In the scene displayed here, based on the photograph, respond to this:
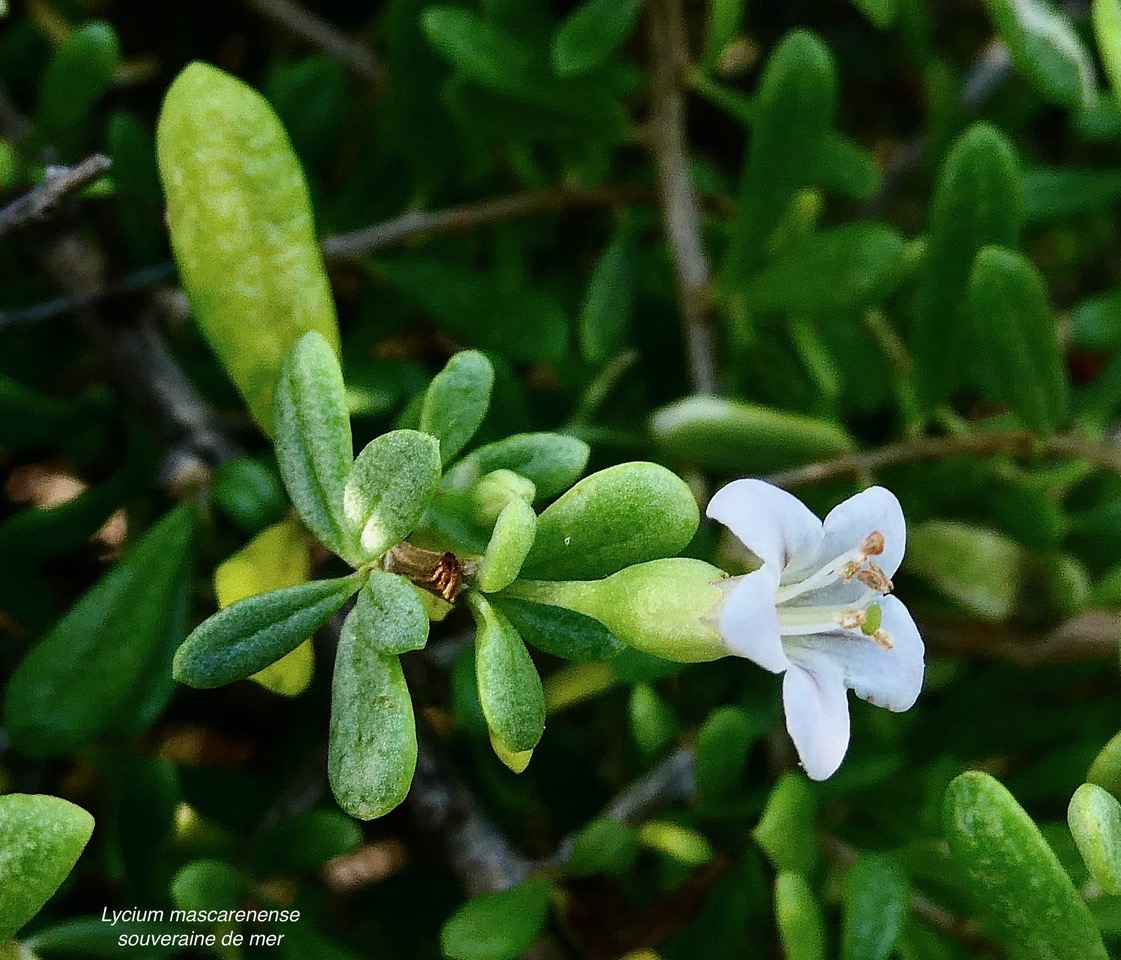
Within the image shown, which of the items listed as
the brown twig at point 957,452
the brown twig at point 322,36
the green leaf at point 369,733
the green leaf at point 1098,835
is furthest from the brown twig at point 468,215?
the green leaf at point 1098,835

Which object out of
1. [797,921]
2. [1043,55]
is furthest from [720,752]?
[1043,55]

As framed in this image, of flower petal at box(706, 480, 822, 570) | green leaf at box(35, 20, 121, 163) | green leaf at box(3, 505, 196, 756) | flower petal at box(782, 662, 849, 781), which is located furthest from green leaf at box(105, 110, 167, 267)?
flower petal at box(782, 662, 849, 781)

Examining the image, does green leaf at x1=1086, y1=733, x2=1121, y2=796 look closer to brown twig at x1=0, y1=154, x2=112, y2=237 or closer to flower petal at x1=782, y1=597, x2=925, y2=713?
flower petal at x1=782, y1=597, x2=925, y2=713

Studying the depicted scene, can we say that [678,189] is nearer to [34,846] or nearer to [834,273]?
[834,273]

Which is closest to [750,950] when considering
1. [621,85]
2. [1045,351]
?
[1045,351]

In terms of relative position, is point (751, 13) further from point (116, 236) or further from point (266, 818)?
point (266, 818)
